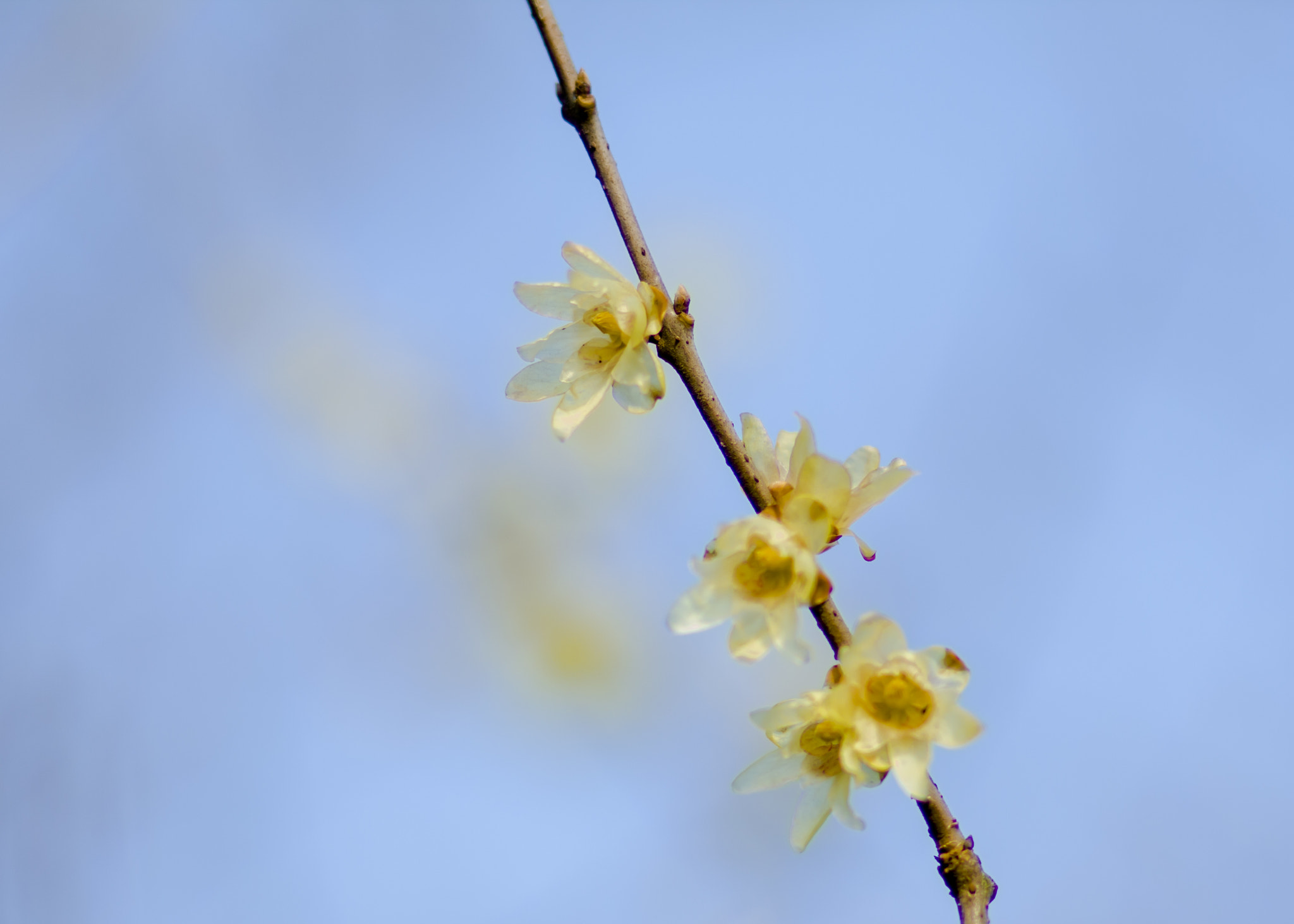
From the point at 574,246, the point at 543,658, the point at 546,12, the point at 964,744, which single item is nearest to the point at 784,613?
the point at 964,744

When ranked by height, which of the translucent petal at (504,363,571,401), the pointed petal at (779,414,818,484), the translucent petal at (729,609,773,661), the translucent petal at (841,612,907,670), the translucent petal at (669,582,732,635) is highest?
the translucent petal at (504,363,571,401)

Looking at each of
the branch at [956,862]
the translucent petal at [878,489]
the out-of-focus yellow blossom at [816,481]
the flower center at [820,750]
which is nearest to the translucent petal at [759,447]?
the out-of-focus yellow blossom at [816,481]

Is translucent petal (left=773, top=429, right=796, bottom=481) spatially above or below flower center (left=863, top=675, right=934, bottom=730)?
above

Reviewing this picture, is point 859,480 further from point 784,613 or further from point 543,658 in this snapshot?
point 543,658

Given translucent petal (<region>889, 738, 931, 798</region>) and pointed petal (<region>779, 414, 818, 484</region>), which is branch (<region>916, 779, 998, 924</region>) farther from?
pointed petal (<region>779, 414, 818, 484</region>)

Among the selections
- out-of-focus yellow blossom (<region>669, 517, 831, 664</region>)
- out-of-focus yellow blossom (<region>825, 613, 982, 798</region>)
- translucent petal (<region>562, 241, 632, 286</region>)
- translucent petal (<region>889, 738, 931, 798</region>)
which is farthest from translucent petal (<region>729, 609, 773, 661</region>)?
translucent petal (<region>562, 241, 632, 286</region>)

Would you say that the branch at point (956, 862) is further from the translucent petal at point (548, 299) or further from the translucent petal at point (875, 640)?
the translucent petal at point (548, 299)
